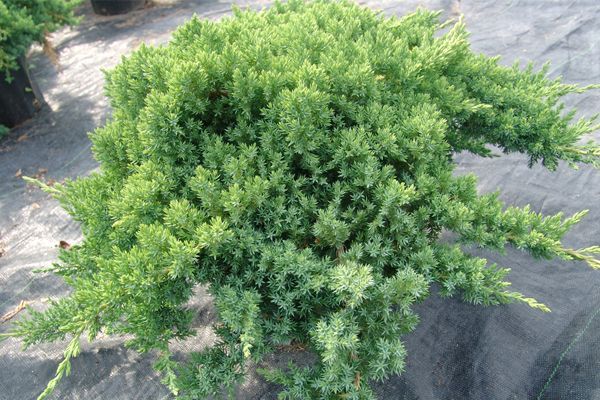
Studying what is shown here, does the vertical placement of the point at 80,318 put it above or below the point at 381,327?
above

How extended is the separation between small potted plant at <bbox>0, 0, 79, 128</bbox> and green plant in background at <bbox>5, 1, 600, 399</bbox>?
128 inches

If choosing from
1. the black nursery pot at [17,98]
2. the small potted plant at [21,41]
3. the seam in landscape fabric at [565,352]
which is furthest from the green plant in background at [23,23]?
the seam in landscape fabric at [565,352]

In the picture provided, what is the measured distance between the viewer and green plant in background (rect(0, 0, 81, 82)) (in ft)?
14.6

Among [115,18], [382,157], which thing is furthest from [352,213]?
[115,18]

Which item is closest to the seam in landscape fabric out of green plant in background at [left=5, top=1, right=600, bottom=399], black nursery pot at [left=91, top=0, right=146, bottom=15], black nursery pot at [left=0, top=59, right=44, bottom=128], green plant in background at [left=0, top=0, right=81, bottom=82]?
green plant in background at [left=5, top=1, right=600, bottom=399]

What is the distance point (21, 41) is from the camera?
4676 millimetres

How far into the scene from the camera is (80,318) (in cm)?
163

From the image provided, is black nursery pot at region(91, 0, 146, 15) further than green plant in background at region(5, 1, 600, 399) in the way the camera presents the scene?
Yes

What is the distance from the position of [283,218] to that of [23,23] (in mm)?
4158

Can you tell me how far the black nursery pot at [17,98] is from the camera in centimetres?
523

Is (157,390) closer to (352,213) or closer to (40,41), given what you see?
(352,213)

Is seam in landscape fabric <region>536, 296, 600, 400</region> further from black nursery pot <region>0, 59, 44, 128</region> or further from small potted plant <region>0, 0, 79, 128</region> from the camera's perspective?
black nursery pot <region>0, 59, 44, 128</region>

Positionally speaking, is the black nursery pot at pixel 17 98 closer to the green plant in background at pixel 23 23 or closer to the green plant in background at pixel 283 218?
the green plant in background at pixel 23 23

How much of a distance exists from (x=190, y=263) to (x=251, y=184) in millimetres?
384
